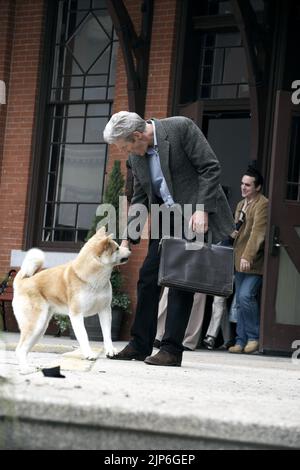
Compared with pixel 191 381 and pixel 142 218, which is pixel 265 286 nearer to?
pixel 142 218

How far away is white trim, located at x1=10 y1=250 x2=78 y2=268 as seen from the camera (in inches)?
500

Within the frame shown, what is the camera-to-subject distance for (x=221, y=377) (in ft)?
21.3

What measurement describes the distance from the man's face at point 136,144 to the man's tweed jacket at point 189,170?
97 mm

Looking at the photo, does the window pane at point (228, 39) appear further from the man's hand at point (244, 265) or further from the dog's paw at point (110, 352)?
the dog's paw at point (110, 352)

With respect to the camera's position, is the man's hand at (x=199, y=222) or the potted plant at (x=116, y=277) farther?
the potted plant at (x=116, y=277)

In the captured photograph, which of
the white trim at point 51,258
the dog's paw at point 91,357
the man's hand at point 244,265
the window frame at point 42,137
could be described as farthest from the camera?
the window frame at point 42,137

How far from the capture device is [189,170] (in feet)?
23.1

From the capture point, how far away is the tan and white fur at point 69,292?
6820 mm

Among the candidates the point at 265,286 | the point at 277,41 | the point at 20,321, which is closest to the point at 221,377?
the point at 20,321

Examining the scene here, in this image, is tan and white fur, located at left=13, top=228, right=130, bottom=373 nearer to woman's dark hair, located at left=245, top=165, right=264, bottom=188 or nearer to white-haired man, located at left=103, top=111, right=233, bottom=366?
white-haired man, located at left=103, top=111, right=233, bottom=366

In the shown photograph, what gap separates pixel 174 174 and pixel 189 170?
10cm

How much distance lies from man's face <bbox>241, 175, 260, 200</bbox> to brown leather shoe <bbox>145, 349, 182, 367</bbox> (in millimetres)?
3943

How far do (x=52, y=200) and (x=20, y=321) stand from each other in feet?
20.9

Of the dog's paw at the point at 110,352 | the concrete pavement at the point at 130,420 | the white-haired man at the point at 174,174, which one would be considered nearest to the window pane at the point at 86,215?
the dog's paw at the point at 110,352
